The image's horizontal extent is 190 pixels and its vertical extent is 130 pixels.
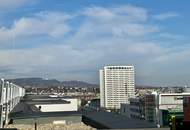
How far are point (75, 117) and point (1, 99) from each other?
28.4ft

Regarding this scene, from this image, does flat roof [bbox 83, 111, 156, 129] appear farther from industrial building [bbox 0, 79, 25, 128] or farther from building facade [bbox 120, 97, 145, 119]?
building facade [bbox 120, 97, 145, 119]

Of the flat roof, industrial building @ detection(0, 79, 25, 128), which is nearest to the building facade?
industrial building @ detection(0, 79, 25, 128)

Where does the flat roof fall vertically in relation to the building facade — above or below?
above

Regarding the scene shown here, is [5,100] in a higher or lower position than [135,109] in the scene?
higher

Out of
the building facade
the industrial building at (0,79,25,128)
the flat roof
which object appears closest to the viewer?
the flat roof

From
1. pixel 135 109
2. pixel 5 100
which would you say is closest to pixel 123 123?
pixel 5 100

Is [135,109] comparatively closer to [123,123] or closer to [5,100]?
[5,100]

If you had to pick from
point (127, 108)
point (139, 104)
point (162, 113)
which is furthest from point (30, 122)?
point (127, 108)

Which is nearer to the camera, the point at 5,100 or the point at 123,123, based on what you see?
the point at 123,123

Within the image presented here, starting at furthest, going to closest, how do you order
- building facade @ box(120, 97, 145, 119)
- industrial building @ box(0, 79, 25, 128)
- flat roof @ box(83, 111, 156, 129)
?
building facade @ box(120, 97, 145, 119) < industrial building @ box(0, 79, 25, 128) < flat roof @ box(83, 111, 156, 129)

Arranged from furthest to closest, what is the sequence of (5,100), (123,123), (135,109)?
(135,109) < (5,100) < (123,123)

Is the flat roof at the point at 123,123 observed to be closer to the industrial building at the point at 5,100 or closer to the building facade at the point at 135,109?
the industrial building at the point at 5,100

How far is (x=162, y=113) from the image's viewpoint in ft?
373

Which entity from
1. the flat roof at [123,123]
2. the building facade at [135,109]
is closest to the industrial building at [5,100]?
the flat roof at [123,123]
